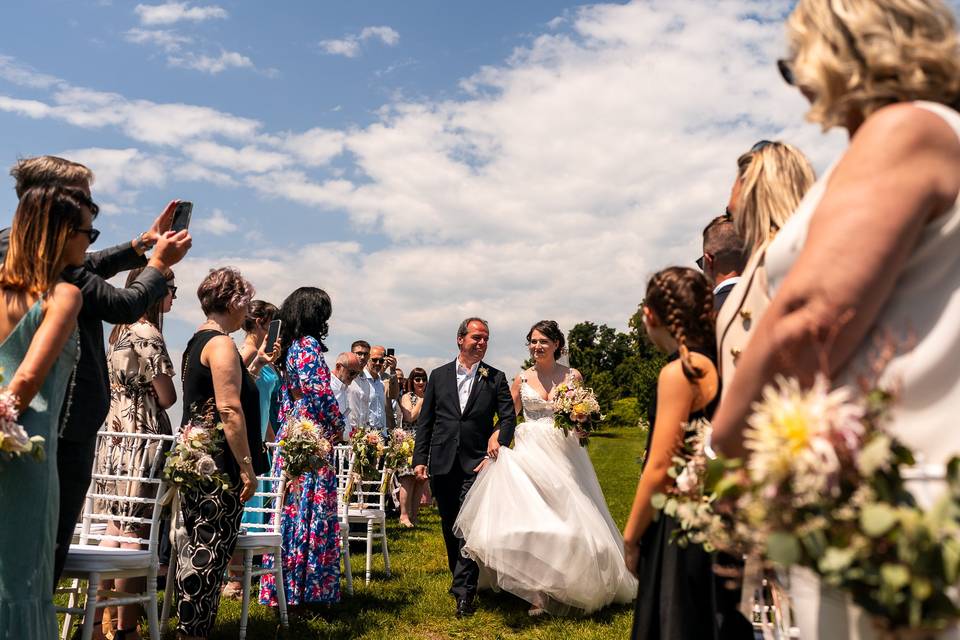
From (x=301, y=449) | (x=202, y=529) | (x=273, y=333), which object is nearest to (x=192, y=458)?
(x=202, y=529)

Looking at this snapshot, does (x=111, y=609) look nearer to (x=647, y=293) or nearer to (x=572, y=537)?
(x=572, y=537)

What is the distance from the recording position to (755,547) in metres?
1.56

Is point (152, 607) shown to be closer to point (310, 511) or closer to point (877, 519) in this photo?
point (310, 511)

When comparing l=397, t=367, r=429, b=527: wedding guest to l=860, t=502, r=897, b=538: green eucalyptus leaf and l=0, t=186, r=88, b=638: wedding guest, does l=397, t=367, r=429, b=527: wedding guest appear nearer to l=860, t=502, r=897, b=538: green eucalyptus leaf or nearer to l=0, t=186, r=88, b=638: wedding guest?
l=0, t=186, r=88, b=638: wedding guest

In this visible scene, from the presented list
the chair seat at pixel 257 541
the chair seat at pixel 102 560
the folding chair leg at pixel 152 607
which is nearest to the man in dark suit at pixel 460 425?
the chair seat at pixel 257 541

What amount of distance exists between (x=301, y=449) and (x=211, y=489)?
5.45 feet

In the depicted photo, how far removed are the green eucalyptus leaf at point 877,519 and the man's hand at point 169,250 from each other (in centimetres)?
375

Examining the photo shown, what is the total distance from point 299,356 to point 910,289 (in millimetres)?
6546

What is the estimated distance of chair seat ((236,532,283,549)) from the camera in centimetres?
626

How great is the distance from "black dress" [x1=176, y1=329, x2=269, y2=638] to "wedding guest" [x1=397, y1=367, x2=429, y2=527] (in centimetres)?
661

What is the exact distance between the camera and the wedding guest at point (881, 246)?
1.67 m

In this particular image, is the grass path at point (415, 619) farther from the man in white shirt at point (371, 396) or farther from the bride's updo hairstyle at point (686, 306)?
the man in white shirt at point (371, 396)

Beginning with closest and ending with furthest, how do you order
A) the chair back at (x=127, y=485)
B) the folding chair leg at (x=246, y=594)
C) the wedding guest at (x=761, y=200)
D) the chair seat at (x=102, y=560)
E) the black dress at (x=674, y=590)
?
the wedding guest at (x=761, y=200)
the black dress at (x=674, y=590)
the chair seat at (x=102, y=560)
the chair back at (x=127, y=485)
the folding chair leg at (x=246, y=594)

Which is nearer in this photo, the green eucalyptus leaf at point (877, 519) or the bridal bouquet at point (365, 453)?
the green eucalyptus leaf at point (877, 519)
